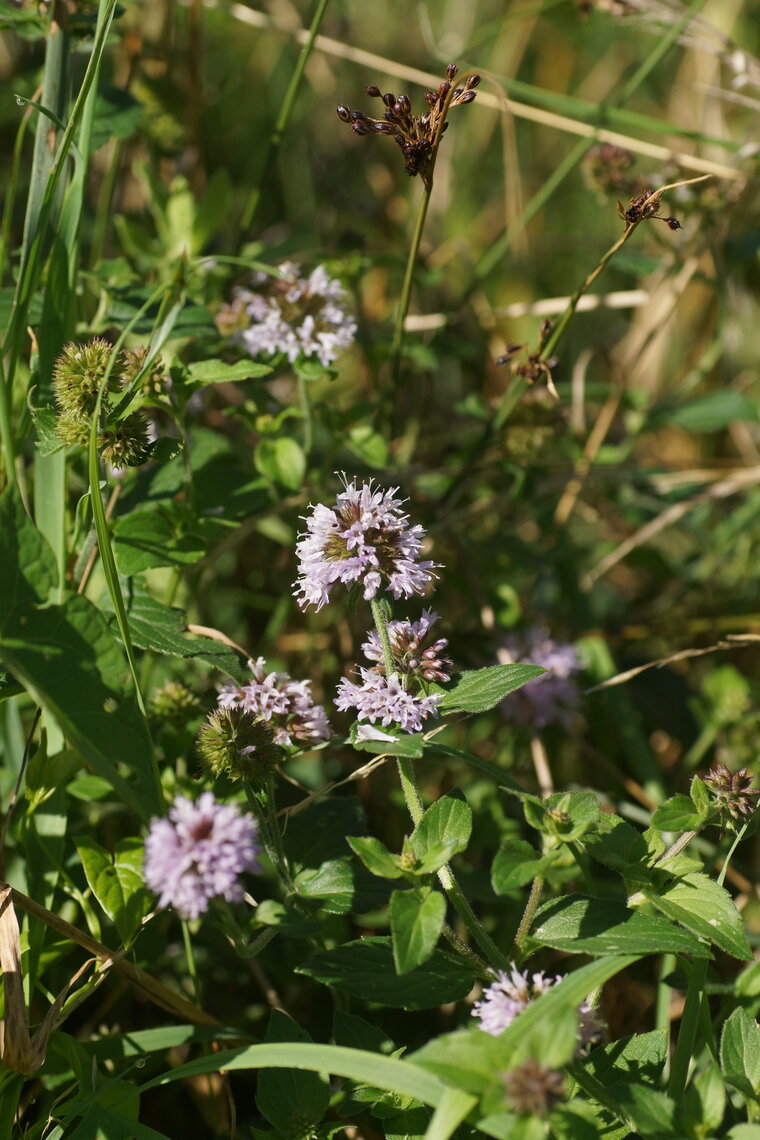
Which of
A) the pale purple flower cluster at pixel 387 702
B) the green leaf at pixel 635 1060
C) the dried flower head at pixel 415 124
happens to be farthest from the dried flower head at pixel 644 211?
the green leaf at pixel 635 1060

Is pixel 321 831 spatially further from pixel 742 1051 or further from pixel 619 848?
pixel 742 1051

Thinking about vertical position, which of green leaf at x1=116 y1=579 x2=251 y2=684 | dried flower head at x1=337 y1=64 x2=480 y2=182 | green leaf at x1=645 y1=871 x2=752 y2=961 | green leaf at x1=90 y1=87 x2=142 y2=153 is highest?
green leaf at x1=90 y1=87 x2=142 y2=153

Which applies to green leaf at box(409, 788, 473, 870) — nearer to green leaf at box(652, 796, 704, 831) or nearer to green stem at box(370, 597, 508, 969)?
green stem at box(370, 597, 508, 969)

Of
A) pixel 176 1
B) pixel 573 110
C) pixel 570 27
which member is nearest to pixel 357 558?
pixel 573 110

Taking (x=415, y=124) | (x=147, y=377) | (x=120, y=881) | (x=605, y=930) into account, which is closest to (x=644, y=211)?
(x=415, y=124)

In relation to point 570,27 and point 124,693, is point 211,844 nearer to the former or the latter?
point 124,693

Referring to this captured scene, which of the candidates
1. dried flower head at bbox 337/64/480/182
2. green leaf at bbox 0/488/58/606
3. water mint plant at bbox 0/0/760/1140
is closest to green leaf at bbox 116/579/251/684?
water mint plant at bbox 0/0/760/1140
